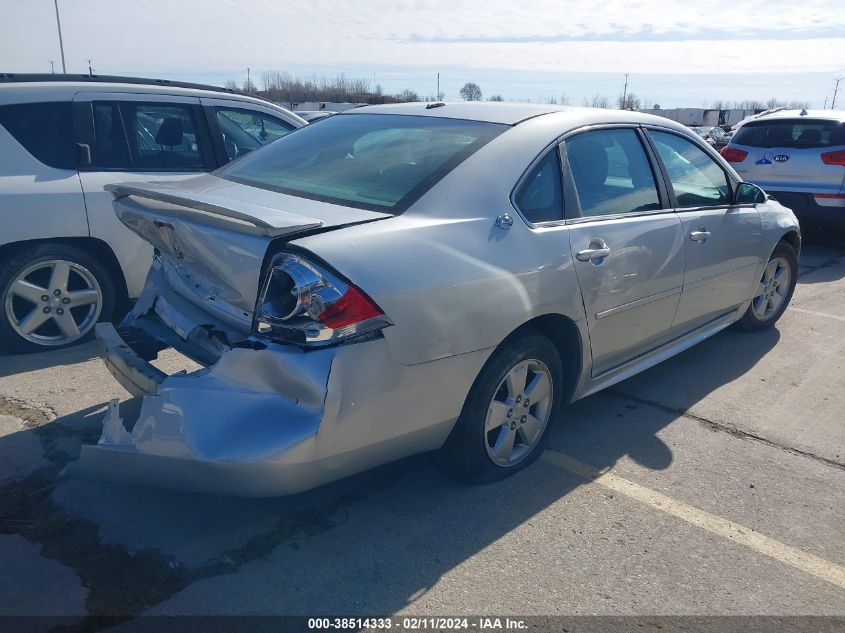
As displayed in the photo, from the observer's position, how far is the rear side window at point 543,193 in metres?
3.10

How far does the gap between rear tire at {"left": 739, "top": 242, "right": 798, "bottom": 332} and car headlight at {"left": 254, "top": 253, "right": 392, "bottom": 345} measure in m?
3.82

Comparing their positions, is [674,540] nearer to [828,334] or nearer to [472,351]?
[472,351]

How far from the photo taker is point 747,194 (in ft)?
15.6

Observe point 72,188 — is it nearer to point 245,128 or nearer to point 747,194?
point 245,128

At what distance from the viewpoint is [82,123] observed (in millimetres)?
4828

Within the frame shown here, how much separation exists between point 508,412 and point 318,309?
116cm

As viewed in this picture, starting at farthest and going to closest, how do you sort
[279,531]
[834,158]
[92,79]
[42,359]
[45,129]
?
[834,158] < [92,79] < [45,129] < [42,359] < [279,531]

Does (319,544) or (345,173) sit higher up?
(345,173)

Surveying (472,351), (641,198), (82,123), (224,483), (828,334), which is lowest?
(828,334)

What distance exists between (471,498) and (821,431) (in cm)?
220

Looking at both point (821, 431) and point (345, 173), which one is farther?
point (821, 431)

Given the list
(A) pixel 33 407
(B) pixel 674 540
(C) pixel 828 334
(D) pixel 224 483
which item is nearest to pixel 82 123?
(A) pixel 33 407

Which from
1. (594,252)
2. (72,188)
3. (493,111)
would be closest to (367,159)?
(493,111)

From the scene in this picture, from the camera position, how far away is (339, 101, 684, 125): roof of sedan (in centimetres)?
345
